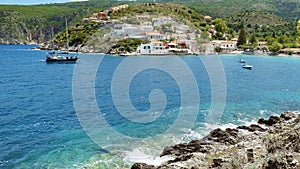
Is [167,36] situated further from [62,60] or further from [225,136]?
[225,136]

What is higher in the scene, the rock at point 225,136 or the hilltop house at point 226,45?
the hilltop house at point 226,45

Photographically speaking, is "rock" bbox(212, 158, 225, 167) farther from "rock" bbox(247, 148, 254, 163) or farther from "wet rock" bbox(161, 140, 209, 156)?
"wet rock" bbox(161, 140, 209, 156)

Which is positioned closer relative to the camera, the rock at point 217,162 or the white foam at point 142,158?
the rock at point 217,162

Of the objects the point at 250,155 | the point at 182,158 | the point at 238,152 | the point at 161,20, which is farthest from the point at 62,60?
the point at 161,20

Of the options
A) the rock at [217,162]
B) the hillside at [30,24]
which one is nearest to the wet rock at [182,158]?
the rock at [217,162]

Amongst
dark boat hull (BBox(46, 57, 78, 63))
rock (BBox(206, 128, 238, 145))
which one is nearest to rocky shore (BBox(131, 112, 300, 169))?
rock (BBox(206, 128, 238, 145))

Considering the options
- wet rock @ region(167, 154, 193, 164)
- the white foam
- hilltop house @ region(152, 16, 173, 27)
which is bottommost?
the white foam

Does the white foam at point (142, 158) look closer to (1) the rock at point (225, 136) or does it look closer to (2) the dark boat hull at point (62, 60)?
(1) the rock at point (225, 136)

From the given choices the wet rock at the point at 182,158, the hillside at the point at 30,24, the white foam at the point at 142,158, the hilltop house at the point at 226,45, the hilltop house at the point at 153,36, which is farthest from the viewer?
the hillside at the point at 30,24

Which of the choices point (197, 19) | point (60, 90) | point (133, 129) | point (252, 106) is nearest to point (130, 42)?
point (197, 19)

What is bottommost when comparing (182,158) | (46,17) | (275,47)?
(182,158)
